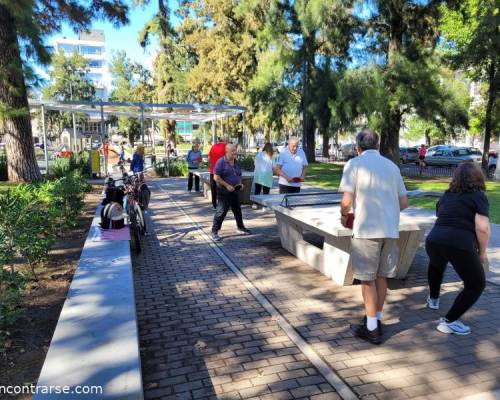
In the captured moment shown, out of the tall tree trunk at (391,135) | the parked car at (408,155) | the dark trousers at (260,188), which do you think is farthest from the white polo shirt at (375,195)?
the parked car at (408,155)

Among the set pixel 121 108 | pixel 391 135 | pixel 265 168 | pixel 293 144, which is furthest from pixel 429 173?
pixel 293 144

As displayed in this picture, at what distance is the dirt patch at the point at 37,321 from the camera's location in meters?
3.35

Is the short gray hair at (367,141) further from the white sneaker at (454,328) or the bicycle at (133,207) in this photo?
the bicycle at (133,207)

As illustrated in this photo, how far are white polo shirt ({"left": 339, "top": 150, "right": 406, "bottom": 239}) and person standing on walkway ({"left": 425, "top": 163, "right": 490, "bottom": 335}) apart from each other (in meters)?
0.54

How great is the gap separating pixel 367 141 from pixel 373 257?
1.00m

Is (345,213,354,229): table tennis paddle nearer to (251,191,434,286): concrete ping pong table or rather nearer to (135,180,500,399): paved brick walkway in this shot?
(251,191,434,286): concrete ping pong table

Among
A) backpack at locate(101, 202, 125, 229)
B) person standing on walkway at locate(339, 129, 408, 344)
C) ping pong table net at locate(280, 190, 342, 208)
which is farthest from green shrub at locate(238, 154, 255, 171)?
person standing on walkway at locate(339, 129, 408, 344)

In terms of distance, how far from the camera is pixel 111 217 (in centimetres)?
664

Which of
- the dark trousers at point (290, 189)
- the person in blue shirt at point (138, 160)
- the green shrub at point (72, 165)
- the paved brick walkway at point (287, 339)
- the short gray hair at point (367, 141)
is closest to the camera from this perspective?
the paved brick walkway at point (287, 339)

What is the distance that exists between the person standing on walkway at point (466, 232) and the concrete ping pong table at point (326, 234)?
38.3 inches

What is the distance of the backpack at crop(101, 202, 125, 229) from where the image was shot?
21.8 feet

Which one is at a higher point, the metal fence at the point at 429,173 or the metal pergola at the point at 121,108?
the metal pergola at the point at 121,108

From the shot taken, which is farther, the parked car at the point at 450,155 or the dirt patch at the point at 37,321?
the parked car at the point at 450,155

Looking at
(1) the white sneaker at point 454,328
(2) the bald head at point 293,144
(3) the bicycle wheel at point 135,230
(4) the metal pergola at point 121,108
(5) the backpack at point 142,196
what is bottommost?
(1) the white sneaker at point 454,328
